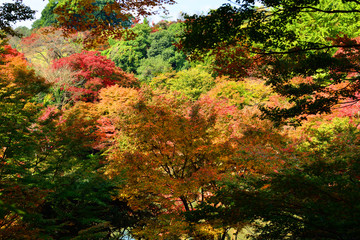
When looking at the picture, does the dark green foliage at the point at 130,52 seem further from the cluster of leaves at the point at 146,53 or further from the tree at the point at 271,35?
the tree at the point at 271,35

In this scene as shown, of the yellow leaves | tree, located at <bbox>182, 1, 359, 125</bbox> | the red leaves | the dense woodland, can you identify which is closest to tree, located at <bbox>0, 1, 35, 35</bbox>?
the dense woodland

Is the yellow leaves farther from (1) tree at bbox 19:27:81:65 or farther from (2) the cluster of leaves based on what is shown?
(2) the cluster of leaves

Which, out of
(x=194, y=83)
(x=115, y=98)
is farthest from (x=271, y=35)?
(x=194, y=83)

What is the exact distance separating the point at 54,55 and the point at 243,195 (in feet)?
81.1

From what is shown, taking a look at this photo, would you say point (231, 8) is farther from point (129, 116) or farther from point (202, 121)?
point (129, 116)

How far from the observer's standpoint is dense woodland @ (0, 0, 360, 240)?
3986 millimetres

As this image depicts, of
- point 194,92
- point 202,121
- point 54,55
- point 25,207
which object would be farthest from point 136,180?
point 54,55

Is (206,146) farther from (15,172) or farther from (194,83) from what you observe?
(194,83)

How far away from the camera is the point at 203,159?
862cm

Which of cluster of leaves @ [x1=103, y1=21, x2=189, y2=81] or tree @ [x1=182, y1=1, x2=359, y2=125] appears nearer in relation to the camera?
tree @ [x1=182, y1=1, x2=359, y2=125]

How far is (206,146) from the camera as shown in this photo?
26.1ft

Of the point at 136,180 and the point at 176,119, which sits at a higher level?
the point at 176,119

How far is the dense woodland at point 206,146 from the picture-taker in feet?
13.1

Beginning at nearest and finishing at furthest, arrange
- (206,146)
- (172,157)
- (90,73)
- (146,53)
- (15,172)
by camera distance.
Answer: (15,172)
(206,146)
(172,157)
(90,73)
(146,53)
